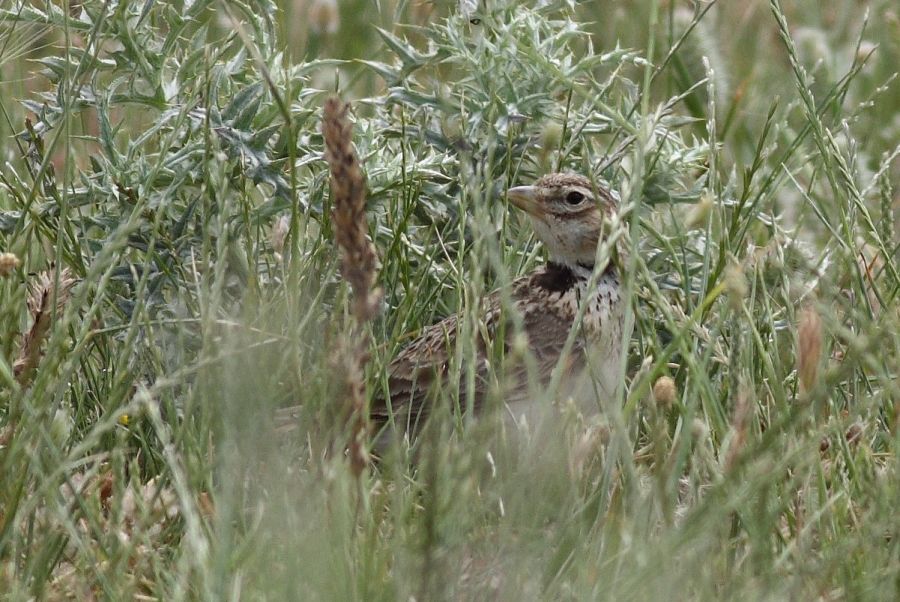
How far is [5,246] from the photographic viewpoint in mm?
3850

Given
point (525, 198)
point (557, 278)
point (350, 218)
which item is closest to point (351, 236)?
point (350, 218)

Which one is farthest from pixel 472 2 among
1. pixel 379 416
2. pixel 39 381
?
pixel 39 381

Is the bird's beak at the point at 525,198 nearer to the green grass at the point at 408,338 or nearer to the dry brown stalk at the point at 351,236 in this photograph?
the green grass at the point at 408,338

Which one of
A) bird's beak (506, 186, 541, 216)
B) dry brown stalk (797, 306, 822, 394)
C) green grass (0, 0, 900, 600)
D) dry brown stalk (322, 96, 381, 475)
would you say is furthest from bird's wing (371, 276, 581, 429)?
dry brown stalk (322, 96, 381, 475)

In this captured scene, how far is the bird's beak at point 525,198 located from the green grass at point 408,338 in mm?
49

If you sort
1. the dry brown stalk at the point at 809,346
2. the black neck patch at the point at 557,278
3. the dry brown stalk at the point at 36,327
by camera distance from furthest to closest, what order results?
1. the black neck patch at the point at 557,278
2. the dry brown stalk at the point at 36,327
3. the dry brown stalk at the point at 809,346

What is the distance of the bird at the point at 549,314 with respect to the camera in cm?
400

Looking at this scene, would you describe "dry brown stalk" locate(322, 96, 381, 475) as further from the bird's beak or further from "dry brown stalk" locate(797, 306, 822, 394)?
the bird's beak

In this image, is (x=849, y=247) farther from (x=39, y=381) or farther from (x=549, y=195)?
(x=39, y=381)

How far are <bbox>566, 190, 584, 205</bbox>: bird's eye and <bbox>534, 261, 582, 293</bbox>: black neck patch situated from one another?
257 millimetres

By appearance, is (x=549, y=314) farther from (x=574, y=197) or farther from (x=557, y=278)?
(x=574, y=197)

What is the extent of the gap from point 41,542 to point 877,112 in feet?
14.6

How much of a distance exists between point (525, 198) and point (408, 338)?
52cm

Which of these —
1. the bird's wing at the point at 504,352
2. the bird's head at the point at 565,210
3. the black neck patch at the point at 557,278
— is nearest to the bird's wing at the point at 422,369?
the bird's wing at the point at 504,352
